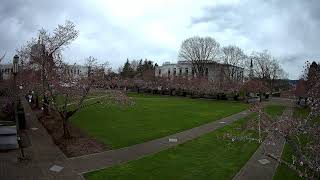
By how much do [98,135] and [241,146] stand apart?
7903mm

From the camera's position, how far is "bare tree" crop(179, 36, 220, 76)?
96.9 m

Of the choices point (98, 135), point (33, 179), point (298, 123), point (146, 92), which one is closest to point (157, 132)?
point (98, 135)

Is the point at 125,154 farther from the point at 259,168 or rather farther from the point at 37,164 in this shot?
the point at 259,168

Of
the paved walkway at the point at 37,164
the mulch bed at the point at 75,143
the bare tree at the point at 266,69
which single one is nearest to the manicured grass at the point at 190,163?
the paved walkway at the point at 37,164

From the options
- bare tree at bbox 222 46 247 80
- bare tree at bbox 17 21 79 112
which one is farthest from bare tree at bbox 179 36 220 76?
bare tree at bbox 17 21 79 112

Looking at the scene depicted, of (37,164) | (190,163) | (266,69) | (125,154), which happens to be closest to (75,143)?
(125,154)

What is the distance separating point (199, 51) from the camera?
97.7m

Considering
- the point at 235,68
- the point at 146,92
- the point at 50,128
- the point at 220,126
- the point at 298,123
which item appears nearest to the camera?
the point at 298,123

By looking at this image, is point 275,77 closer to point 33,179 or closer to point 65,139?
point 65,139

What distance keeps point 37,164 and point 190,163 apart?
19.5ft

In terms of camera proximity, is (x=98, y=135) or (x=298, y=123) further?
(x=98, y=135)

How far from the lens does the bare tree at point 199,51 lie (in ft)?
318

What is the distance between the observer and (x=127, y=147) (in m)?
17.8

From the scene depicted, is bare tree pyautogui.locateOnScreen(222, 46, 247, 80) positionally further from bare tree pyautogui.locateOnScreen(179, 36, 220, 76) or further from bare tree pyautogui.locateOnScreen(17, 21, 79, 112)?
bare tree pyautogui.locateOnScreen(17, 21, 79, 112)
